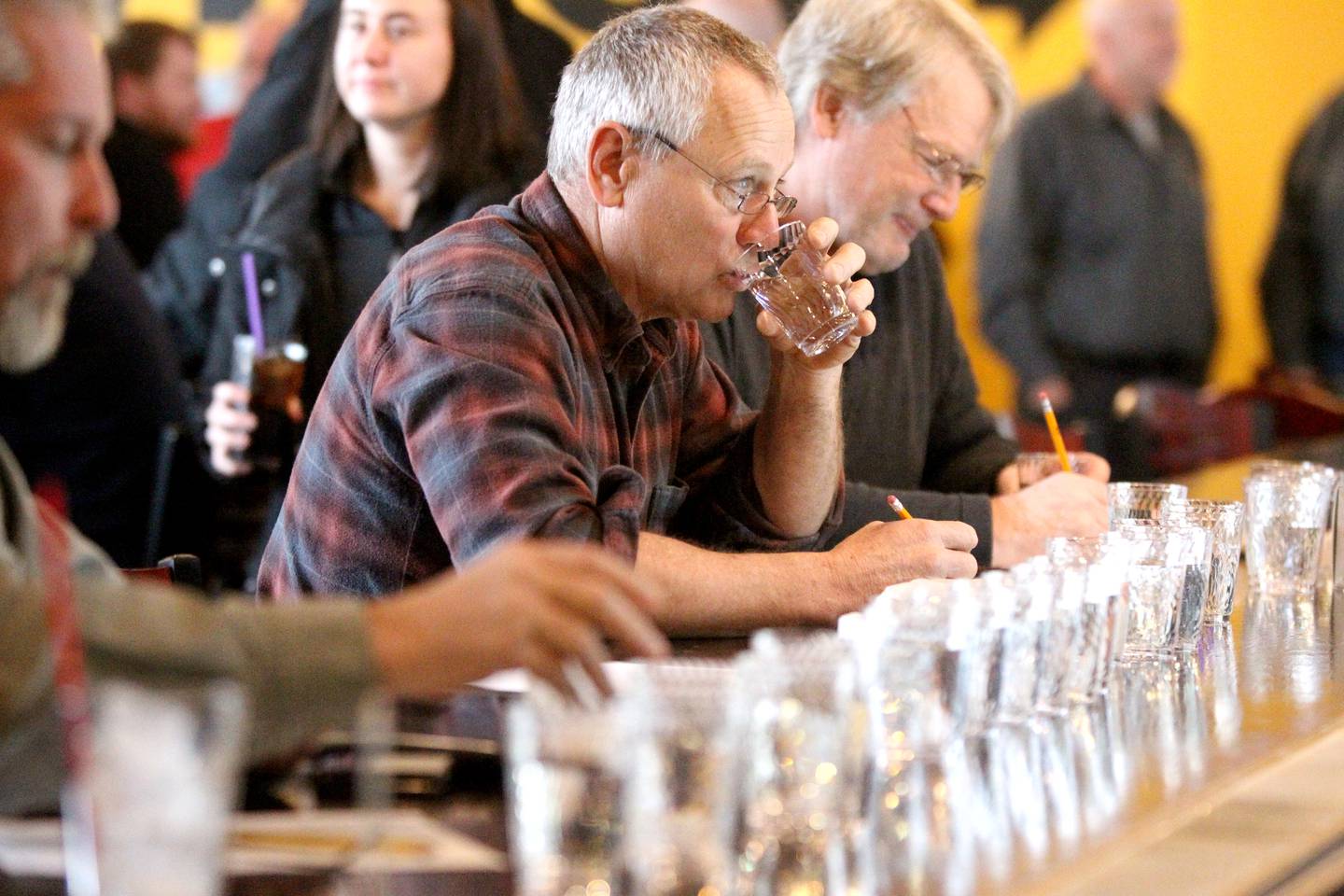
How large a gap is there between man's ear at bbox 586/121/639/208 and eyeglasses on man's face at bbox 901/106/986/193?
0.78 metres

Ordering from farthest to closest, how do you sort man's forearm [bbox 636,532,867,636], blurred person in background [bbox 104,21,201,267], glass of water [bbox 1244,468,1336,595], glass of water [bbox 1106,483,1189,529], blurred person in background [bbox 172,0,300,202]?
blurred person in background [bbox 172,0,300,202] < blurred person in background [bbox 104,21,201,267] < glass of water [bbox 1244,468,1336,595] < glass of water [bbox 1106,483,1189,529] < man's forearm [bbox 636,532,867,636]

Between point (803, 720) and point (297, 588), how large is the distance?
92cm

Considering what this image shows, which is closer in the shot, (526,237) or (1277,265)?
(526,237)

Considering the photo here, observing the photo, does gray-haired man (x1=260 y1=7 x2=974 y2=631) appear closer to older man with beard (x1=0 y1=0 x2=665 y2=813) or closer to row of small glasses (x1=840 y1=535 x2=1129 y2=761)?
row of small glasses (x1=840 y1=535 x2=1129 y2=761)

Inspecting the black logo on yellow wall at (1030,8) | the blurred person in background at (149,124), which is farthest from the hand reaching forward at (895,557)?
the black logo on yellow wall at (1030,8)

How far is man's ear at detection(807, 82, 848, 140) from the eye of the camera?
2.59 metres

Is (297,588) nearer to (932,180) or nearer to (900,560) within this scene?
(900,560)

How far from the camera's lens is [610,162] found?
1904mm

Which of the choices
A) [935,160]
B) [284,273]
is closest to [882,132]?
[935,160]

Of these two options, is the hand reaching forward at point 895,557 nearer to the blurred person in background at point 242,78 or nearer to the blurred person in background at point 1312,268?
the blurred person in background at point 242,78

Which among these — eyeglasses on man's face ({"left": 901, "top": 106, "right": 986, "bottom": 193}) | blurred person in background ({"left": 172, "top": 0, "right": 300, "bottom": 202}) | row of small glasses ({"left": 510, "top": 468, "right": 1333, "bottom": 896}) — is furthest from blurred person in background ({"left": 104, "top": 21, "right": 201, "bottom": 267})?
row of small glasses ({"left": 510, "top": 468, "right": 1333, "bottom": 896})

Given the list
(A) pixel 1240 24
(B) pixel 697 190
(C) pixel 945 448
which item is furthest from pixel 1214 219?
(B) pixel 697 190

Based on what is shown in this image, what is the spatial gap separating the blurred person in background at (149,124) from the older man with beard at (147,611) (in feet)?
10.2

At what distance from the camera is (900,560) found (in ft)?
5.95
